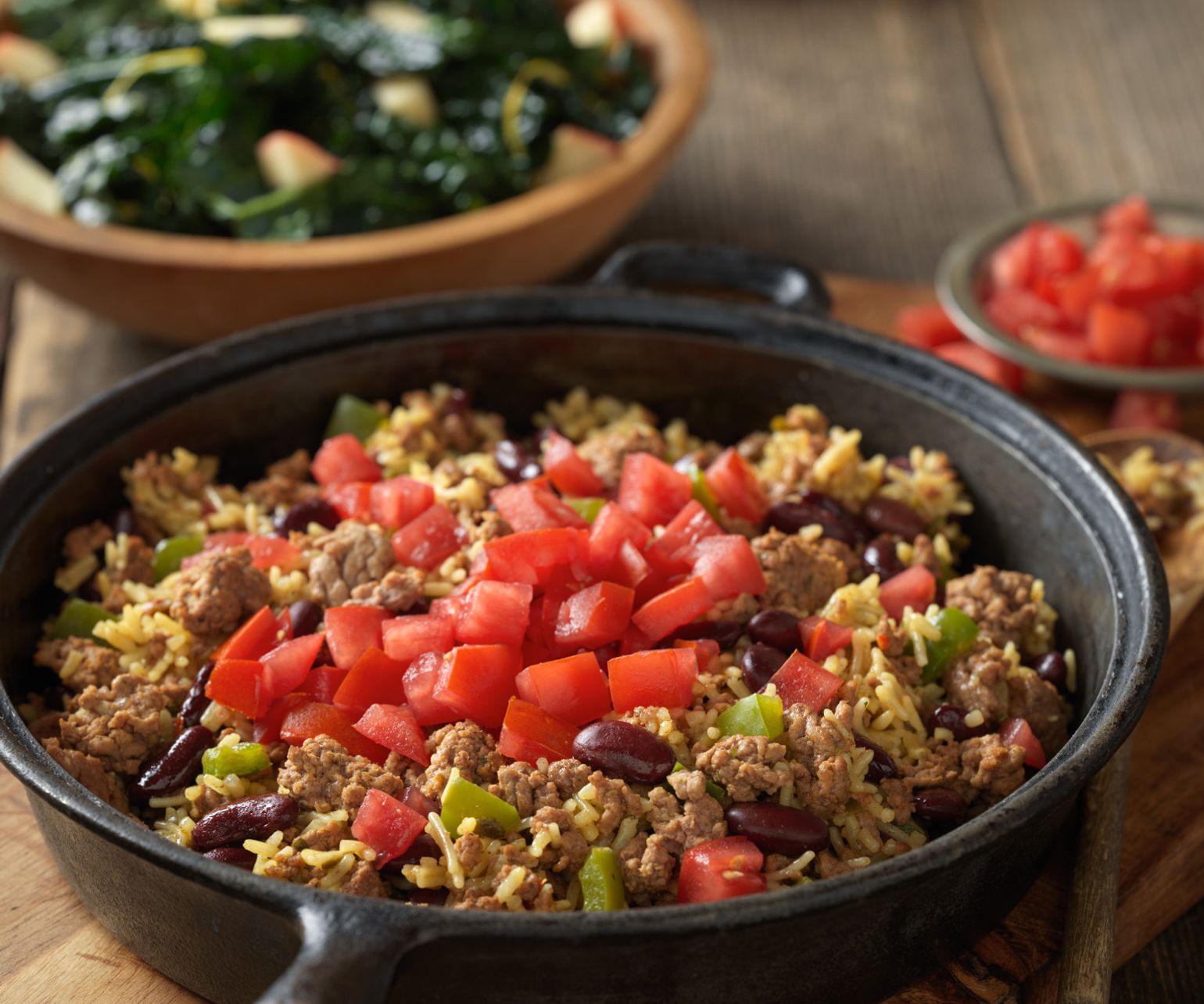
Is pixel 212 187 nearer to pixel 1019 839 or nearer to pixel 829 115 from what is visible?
pixel 829 115

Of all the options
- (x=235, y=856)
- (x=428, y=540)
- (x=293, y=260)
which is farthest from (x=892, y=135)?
(x=235, y=856)

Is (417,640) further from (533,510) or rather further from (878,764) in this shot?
(878,764)

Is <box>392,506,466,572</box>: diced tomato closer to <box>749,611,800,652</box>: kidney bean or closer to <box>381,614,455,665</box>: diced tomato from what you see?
<box>381,614,455,665</box>: diced tomato

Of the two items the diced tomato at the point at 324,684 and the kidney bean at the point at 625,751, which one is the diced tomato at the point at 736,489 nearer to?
the kidney bean at the point at 625,751

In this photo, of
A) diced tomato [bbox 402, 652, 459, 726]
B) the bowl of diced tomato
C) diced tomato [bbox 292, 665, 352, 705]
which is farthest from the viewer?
the bowl of diced tomato

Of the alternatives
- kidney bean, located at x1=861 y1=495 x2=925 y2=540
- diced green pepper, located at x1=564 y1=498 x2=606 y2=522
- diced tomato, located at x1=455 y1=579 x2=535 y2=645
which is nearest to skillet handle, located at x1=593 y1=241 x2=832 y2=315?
kidney bean, located at x1=861 y1=495 x2=925 y2=540
